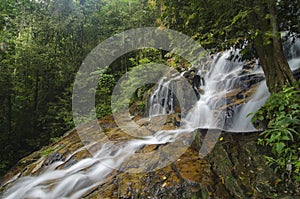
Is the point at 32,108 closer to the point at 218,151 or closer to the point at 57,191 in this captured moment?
the point at 57,191

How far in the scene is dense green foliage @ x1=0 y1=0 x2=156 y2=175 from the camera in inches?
407

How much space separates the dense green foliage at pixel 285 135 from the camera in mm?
3152

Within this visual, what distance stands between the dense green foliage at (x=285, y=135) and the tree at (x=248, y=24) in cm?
54

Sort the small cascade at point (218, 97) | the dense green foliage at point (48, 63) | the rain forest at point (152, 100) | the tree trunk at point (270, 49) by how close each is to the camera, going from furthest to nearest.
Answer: the dense green foliage at point (48, 63) < the small cascade at point (218, 97) < the tree trunk at point (270, 49) < the rain forest at point (152, 100)

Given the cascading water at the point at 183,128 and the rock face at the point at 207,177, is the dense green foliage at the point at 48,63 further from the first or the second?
the rock face at the point at 207,177

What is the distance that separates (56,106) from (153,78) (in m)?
4.46

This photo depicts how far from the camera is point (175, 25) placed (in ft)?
16.6

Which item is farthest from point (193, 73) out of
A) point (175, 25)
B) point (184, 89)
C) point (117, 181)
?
point (117, 181)

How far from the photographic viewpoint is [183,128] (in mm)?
6715

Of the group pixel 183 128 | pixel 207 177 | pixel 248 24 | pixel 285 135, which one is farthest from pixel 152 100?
pixel 285 135

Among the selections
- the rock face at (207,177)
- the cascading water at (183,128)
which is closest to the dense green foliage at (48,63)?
the cascading water at (183,128)

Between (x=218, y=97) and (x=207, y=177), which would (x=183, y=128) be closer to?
(x=218, y=97)

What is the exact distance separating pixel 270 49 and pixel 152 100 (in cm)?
545

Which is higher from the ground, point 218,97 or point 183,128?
point 218,97
